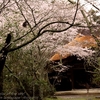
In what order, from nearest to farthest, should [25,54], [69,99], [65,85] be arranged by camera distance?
[25,54]
[69,99]
[65,85]

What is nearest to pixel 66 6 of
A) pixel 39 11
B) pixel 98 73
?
pixel 39 11

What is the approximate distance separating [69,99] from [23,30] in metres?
6.31

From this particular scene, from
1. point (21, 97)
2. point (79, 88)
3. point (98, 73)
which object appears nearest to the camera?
point (21, 97)

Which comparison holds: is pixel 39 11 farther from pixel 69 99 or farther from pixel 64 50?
pixel 69 99

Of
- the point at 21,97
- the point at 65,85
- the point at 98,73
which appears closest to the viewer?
the point at 21,97

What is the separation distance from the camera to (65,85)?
17.4 m

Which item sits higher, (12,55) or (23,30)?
(23,30)

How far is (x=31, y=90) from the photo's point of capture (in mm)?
9367

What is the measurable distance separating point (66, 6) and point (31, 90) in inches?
149

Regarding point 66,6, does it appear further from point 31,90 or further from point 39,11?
point 31,90

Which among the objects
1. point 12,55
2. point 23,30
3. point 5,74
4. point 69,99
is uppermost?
point 23,30

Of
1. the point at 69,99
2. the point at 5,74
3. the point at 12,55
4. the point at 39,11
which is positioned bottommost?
the point at 69,99

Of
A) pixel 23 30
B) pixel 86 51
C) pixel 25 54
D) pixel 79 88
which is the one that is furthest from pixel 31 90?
pixel 79 88

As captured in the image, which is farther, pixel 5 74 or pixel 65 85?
pixel 65 85
